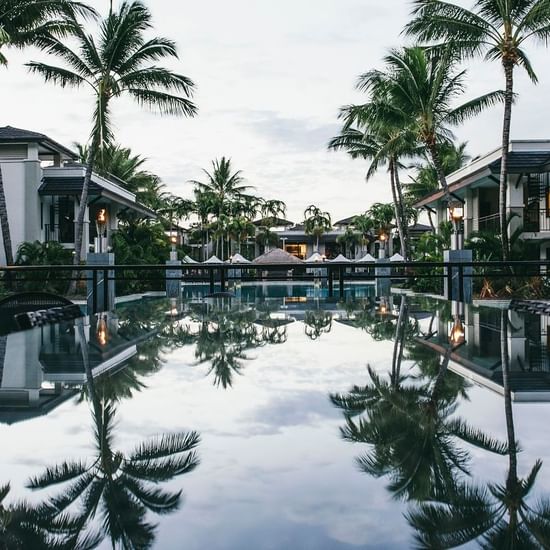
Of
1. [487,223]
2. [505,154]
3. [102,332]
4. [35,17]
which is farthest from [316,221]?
[102,332]

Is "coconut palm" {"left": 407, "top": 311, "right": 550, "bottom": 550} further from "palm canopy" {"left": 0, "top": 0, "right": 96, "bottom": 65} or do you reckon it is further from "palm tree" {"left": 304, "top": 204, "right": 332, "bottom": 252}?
"palm tree" {"left": 304, "top": 204, "right": 332, "bottom": 252}

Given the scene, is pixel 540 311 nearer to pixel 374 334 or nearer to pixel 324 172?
pixel 374 334

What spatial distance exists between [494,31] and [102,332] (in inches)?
612

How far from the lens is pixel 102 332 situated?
636cm

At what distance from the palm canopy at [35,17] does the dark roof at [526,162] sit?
13.7 meters

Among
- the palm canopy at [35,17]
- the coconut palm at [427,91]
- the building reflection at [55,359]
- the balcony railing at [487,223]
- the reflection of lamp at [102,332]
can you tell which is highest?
the palm canopy at [35,17]

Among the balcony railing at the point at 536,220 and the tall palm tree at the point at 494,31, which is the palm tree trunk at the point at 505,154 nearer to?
the tall palm tree at the point at 494,31

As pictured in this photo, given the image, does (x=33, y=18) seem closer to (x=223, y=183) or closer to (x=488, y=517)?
(x=488, y=517)

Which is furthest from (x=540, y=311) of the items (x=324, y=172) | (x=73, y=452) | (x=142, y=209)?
(x=324, y=172)

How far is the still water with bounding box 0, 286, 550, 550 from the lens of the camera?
1.67m

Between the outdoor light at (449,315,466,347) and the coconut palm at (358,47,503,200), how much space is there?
1377cm

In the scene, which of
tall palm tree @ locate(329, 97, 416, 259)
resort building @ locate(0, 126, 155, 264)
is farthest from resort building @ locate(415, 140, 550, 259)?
resort building @ locate(0, 126, 155, 264)

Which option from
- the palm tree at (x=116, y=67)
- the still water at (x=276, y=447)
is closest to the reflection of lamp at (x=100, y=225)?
the palm tree at (x=116, y=67)

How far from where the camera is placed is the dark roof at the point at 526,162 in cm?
1958
